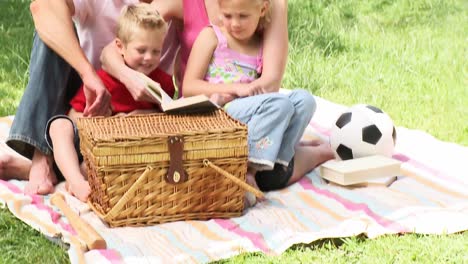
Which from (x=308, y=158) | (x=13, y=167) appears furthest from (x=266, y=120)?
(x=13, y=167)

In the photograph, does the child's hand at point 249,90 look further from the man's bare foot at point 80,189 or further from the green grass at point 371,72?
the green grass at point 371,72

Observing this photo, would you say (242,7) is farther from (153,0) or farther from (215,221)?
(215,221)

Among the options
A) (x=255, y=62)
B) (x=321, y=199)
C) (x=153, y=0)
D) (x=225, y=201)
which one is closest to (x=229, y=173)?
(x=225, y=201)

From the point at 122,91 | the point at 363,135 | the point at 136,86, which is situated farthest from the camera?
the point at 363,135

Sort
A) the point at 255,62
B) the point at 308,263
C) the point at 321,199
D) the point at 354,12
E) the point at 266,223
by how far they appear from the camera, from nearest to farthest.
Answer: the point at 308,263
the point at 266,223
the point at 321,199
the point at 255,62
the point at 354,12

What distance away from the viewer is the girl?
374 cm

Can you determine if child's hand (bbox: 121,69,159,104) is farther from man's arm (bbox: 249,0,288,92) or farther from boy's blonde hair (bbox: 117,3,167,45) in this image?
man's arm (bbox: 249,0,288,92)

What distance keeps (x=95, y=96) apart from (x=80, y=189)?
359 mm

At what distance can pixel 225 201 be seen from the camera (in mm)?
3559

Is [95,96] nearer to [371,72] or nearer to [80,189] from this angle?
[80,189]

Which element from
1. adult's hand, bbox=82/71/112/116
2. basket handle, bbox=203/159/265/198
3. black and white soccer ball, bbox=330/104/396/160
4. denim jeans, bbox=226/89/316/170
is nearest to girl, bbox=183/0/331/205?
denim jeans, bbox=226/89/316/170

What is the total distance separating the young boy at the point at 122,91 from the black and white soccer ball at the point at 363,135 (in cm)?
81

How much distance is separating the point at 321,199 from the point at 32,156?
3.86 ft

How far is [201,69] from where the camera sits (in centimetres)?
399
